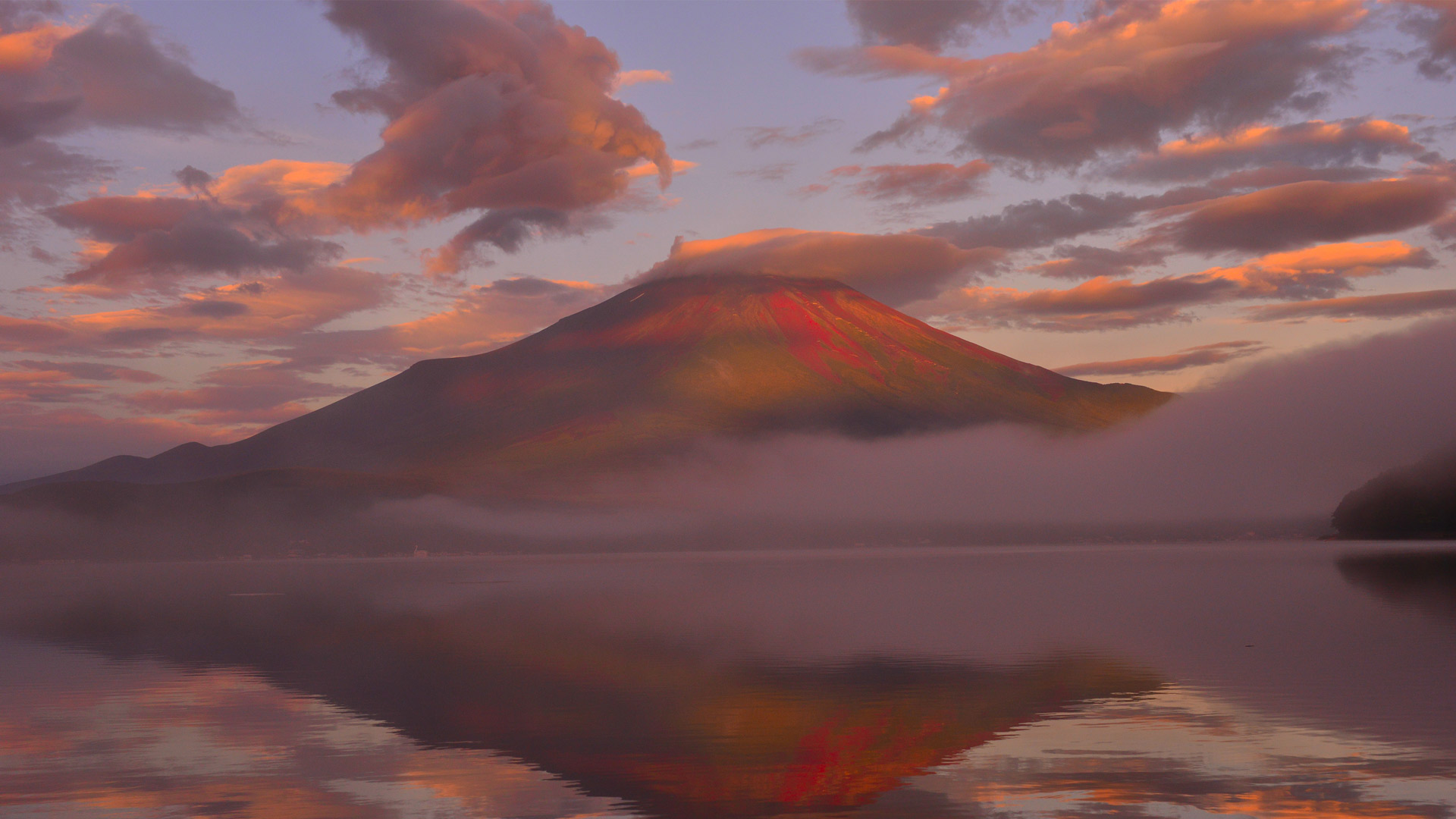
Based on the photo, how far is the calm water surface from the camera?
25000 millimetres

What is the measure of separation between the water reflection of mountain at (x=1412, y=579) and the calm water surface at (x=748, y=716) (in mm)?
8596

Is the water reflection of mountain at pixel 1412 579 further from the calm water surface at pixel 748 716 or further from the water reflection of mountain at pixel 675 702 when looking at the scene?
the water reflection of mountain at pixel 675 702

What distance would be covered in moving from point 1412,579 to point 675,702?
10724 centimetres

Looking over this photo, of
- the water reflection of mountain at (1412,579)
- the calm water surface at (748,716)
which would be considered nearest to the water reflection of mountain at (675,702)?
the calm water surface at (748,716)

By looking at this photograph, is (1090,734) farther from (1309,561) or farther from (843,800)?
(1309,561)

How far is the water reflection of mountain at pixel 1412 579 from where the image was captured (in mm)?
83000

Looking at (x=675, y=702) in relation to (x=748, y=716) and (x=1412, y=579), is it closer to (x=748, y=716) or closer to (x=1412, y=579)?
(x=748, y=716)

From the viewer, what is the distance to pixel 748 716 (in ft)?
117

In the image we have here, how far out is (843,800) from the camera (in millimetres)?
24297

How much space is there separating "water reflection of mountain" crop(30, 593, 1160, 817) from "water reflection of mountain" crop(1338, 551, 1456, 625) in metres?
41.0

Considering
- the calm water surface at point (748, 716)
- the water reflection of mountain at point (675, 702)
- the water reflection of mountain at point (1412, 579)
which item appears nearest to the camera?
the calm water surface at point (748, 716)

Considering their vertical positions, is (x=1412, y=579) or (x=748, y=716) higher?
(x=748, y=716)

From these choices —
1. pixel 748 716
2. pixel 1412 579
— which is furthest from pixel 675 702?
pixel 1412 579

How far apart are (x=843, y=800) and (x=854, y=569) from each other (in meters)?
171
